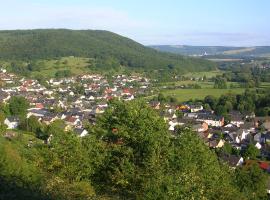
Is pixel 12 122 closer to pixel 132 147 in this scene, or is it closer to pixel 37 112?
pixel 37 112

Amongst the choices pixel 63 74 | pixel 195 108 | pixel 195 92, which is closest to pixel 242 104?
pixel 195 108

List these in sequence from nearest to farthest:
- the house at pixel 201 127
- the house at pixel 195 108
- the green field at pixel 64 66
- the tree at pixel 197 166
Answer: the tree at pixel 197 166, the house at pixel 201 127, the house at pixel 195 108, the green field at pixel 64 66

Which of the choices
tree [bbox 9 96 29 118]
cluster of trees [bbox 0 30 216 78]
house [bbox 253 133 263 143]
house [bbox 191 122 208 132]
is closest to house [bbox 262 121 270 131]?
house [bbox 253 133 263 143]

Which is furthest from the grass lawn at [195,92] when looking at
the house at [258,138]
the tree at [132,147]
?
the tree at [132,147]

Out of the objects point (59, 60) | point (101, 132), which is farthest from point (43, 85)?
point (101, 132)

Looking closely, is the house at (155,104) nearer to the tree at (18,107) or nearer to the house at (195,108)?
the house at (195,108)

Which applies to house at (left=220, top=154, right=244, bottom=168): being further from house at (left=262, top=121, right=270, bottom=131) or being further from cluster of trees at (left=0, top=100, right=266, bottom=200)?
house at (left=262, top=121, right=270, bottom=131)

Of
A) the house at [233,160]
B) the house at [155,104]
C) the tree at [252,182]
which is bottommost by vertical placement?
the house at [155,104]
